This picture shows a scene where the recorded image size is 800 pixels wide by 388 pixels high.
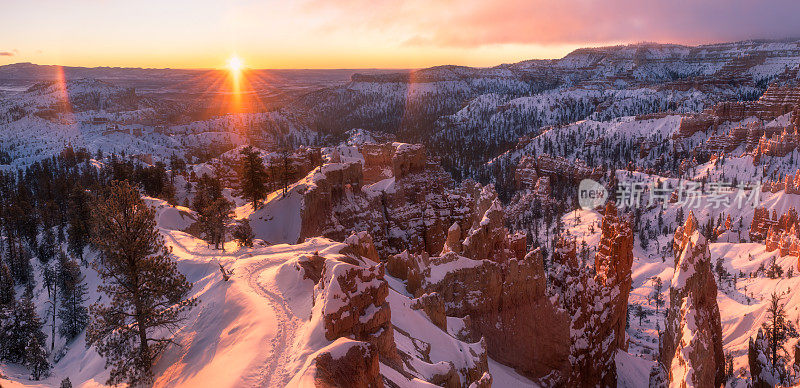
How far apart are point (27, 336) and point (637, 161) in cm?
15608

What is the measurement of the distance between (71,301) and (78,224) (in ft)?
47.2

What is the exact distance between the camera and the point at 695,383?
16969 millimetres

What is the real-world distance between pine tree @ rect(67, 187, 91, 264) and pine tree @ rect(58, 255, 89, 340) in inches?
162

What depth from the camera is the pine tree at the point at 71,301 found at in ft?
105

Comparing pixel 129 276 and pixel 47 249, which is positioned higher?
pixel 129 276

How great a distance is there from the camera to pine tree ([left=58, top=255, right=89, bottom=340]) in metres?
31.9

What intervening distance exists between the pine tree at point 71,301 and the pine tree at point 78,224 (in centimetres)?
411

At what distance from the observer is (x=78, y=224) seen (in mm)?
45031

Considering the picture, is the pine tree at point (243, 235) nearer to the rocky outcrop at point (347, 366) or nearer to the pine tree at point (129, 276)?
the pine tree at point (129, 276)

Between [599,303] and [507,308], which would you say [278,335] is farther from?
[599,303]

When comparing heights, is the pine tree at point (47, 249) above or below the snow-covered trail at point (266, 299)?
below

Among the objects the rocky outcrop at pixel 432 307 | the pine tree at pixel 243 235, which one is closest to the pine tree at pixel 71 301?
the pine tree at pixel 243 235

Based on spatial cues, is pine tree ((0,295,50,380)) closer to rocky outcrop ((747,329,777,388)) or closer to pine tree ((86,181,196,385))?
pine tree ((86,181,196,385))

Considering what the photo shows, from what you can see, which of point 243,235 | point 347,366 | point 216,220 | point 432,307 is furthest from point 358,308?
point 216,220
